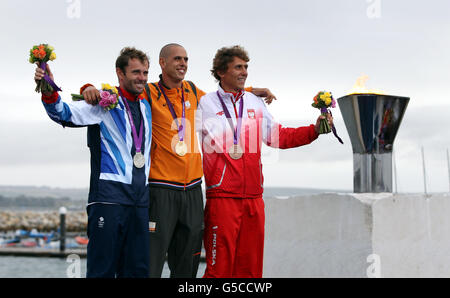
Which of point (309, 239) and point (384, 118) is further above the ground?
point (384, 118)

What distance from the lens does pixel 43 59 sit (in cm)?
331

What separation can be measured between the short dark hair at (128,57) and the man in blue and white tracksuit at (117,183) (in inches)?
2.2

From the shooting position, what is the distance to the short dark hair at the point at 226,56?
4.20m

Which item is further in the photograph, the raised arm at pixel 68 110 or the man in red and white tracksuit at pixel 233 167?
→ the man in red and white tracksuit at pixel 233 167

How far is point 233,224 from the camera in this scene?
3.91m

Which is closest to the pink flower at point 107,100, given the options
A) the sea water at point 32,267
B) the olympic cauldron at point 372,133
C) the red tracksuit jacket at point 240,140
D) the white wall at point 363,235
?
the red tracksuit jacket at point 240,140

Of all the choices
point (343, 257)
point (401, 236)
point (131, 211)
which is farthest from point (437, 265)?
point (131, 211)

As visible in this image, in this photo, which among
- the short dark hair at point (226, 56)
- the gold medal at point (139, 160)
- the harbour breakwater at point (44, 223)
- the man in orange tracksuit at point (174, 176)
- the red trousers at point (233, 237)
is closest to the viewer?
the gold medal at point (139, 160)

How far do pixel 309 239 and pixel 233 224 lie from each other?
71.4 inches

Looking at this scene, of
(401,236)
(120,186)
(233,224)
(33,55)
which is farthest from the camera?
(401,236)

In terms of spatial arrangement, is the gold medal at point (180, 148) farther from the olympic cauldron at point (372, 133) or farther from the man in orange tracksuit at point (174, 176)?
the olympic cauldron at point (372, 133)

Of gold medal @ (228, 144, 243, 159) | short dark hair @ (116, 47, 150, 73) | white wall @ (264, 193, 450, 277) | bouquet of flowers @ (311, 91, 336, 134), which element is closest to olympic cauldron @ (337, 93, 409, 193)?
white wall @ (264, 193, 450, 277)

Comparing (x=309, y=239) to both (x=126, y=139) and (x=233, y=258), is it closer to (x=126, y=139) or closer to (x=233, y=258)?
(x=233, y=258)

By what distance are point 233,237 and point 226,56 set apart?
4.76 ft
